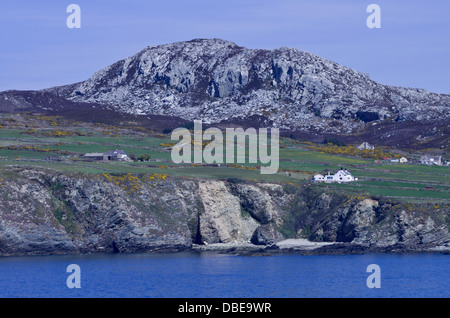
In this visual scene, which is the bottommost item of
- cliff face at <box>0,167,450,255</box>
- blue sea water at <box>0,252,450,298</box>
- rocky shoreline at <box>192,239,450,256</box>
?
rocky shoreline at <box>192,239,450,256</box>

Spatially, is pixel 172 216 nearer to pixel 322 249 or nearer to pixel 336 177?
pixel 322 249

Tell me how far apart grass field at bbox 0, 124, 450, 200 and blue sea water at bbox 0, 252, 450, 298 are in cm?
1740

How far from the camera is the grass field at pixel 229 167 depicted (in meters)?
103

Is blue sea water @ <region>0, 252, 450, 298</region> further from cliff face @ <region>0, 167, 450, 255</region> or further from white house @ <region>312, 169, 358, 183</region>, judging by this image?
white house @ <region>312, 169, 358, 183</region>

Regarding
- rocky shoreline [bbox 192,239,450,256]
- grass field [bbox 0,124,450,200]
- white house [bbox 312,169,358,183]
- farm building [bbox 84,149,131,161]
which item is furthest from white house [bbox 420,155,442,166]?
farm building [bbox 84,149,131,161]

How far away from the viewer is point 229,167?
116 meters

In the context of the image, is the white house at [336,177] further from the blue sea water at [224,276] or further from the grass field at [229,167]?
the blue sea water at [224,276]

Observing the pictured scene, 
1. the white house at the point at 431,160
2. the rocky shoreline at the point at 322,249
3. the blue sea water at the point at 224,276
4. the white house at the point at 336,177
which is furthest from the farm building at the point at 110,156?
the white house at the point at 431,160

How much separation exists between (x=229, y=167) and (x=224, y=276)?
1771 inches

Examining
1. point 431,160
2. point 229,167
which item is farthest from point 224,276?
point 431,160

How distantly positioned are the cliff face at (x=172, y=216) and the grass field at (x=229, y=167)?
4.48m

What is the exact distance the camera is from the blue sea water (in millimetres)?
64812
